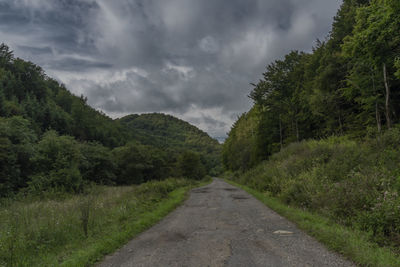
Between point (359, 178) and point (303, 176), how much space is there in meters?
3.94

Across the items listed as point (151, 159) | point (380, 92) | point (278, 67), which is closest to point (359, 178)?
point (380, 92)

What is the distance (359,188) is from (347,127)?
16843 millimetres

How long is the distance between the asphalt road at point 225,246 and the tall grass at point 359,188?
1.53 metres

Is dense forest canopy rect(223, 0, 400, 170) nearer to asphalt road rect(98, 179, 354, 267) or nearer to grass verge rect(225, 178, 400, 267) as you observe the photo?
grass verge rect(225, 178, 400, 267)

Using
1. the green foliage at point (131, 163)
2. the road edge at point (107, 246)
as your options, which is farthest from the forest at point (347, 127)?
the green foliage at point (131, 163)

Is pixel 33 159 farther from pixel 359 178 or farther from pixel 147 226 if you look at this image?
pixel 359 178

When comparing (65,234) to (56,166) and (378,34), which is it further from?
(56,166)

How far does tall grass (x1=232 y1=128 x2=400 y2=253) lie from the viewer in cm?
536

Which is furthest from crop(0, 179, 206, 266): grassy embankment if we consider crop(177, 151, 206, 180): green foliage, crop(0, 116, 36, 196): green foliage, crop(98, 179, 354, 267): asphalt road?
crop(177, 151, 206, 180): green foliage

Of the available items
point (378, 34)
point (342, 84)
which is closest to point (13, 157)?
point (378, 34)

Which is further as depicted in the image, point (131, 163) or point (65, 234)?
point (131, 163)

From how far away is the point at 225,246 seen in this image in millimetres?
5250

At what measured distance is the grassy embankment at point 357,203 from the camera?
474 centimetres

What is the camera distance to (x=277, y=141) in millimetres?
33500
